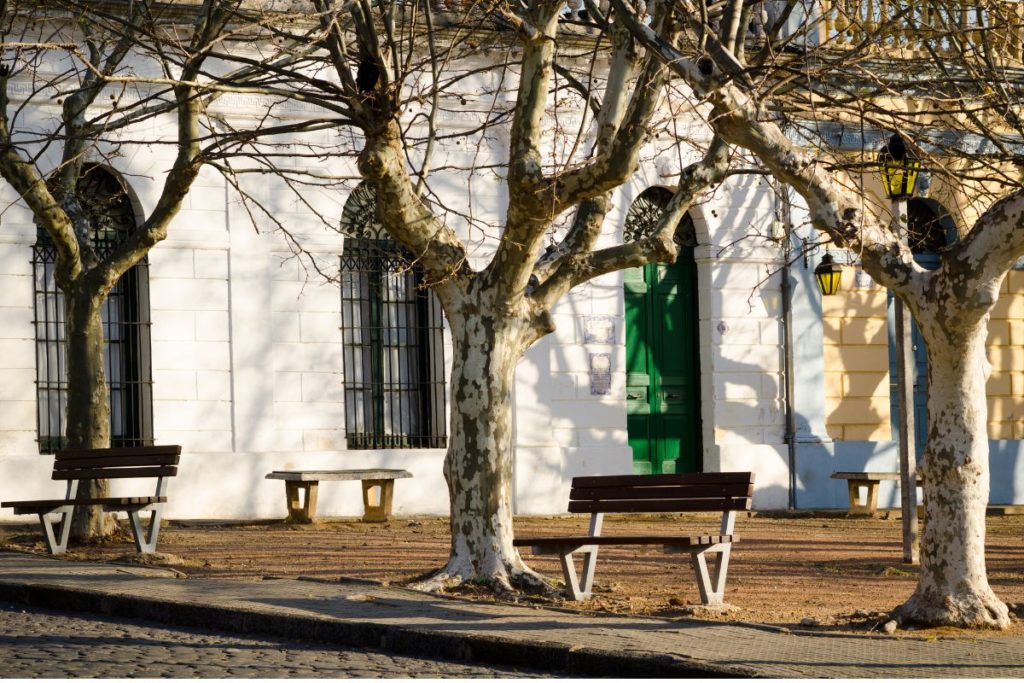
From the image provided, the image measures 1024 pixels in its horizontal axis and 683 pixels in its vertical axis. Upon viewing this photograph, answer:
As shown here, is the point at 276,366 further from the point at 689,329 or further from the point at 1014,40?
the point at 1014,40

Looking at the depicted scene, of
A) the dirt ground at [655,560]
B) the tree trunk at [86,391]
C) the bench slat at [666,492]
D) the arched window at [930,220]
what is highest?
the arched window at [930,220]

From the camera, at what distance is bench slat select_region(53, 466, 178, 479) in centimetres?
1313

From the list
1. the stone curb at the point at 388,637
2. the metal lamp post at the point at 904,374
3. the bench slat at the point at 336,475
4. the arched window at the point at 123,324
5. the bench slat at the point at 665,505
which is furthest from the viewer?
the arched window at the point at 123,324

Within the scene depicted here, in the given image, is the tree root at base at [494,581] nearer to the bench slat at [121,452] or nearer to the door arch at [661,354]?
the bench slat at [121,452]

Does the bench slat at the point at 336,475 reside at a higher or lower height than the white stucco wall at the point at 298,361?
lower

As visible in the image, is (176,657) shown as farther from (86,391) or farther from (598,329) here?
(598,329)

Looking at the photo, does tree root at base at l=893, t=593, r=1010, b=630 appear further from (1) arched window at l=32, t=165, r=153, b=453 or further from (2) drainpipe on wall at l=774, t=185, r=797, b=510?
(2) drainpipe on wall at l=774, t=185, r=797, b=510

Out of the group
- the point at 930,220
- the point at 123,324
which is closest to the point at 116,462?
the point at 123,324

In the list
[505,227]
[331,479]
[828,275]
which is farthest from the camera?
[828,275]

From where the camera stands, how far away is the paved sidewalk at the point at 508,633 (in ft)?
23.7

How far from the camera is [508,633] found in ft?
26.6

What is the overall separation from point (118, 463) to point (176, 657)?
19.0 ft

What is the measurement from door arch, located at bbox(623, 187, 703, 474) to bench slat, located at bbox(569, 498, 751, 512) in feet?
31.1

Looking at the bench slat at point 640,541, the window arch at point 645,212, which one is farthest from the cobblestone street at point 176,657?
the window arch at point 645,212
